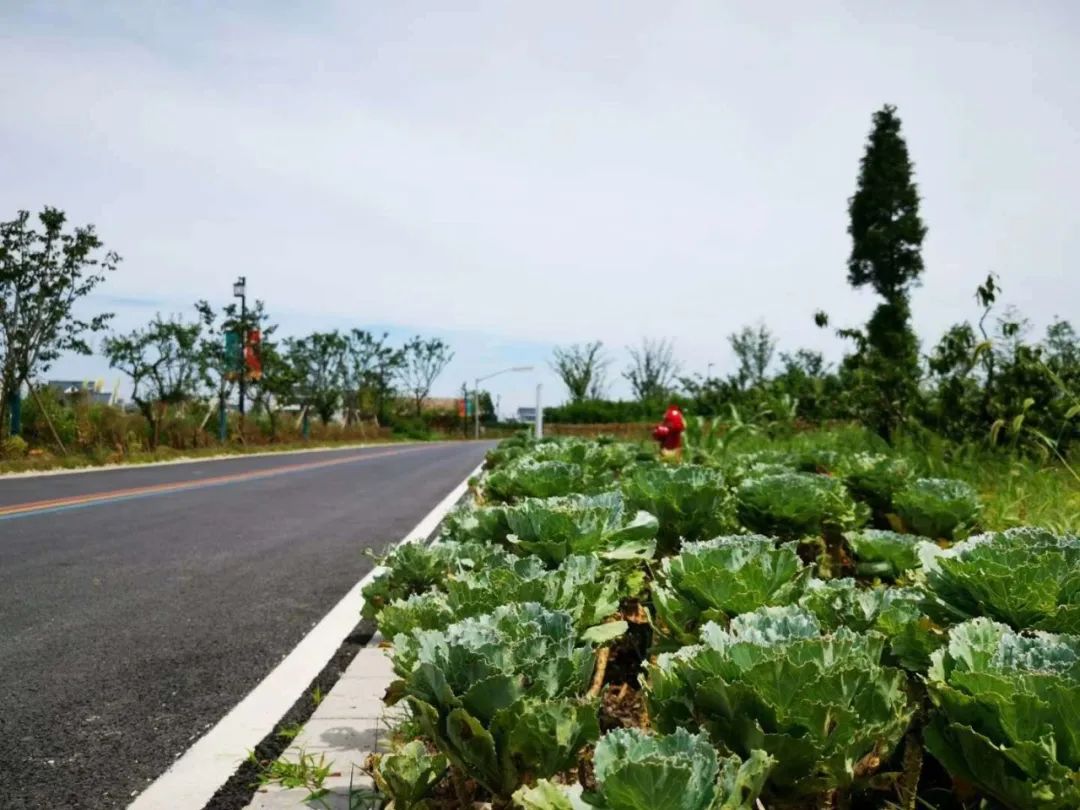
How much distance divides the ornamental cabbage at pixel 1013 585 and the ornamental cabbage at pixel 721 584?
314 millimetres

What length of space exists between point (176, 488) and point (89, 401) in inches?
638

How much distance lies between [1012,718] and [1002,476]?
5533 mm

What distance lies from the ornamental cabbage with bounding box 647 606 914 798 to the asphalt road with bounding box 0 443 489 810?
7.24ft

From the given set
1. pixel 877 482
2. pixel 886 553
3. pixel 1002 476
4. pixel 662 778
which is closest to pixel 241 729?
pixel 886 553

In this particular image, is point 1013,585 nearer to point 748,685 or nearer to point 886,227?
point 748,685

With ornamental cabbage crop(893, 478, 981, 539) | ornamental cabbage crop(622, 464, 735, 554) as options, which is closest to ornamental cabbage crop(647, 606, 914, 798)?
ornamental cabbage crop(622, 464, 735, 554)

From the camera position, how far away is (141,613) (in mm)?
5445

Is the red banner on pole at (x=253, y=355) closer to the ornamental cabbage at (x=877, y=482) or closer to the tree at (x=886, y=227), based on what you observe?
the tree at (x=886, y=227)

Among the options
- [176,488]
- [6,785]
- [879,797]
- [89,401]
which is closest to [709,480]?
[879,797]

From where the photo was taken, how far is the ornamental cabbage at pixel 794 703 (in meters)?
1.26

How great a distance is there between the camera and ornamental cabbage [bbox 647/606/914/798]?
4.14 ft

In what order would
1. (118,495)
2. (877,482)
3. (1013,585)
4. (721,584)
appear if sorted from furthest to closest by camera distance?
(118,495) < (877,482) < (721,584) < (1013,585)

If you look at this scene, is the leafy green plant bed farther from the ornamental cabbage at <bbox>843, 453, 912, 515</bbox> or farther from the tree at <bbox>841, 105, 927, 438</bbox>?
the tree at <bbox>841, 105, 927, 438</bbox>

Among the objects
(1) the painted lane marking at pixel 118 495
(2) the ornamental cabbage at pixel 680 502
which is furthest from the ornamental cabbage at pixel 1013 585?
(1) the painted lane marking at pixel 118 495
